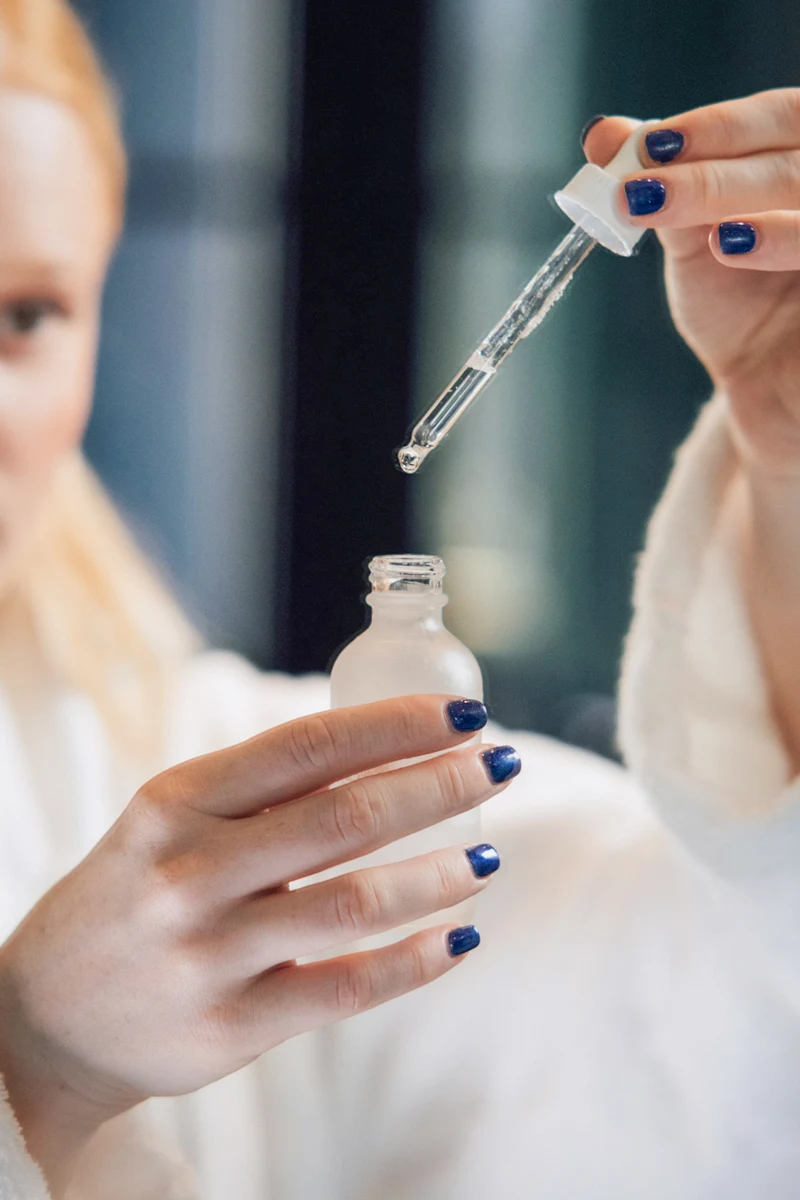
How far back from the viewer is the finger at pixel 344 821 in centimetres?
35

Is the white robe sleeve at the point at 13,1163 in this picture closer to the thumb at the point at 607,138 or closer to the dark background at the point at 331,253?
the thumb at the point at 607,138

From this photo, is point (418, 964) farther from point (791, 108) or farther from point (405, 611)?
point (791, 108)

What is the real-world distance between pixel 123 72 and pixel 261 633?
479 millimetres

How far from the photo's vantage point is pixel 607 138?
45 centimetres

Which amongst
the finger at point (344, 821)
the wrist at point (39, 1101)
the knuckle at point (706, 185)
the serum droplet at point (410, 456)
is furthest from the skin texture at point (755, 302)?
the wrist at point (39, 1101)

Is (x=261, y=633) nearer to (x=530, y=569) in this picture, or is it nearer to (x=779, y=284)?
(x=530, y=569)

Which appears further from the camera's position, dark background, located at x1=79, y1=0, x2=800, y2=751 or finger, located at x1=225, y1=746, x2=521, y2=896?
dark background, located at x1=79, y1=0, x2=800, y2=751

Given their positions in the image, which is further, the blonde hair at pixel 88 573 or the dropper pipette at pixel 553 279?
the blonde hair at pixel 88 573

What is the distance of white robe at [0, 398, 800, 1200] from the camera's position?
21.7 inches

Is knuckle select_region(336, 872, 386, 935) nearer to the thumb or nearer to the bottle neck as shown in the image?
the bottle neck

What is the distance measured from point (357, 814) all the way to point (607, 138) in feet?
0.97

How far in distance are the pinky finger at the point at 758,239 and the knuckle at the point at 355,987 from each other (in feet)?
0.97

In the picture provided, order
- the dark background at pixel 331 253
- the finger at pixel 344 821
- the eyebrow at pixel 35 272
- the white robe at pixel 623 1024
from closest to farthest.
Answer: the finger at pixel 344 821, the white robe at pixel 623 1024, the eyebrow at pixel 35 272, the dark background at pixel 331 253

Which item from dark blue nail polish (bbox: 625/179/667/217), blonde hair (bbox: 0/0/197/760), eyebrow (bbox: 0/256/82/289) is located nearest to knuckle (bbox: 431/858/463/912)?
dark blue nail polish (bbox: 625/179/667/217)
